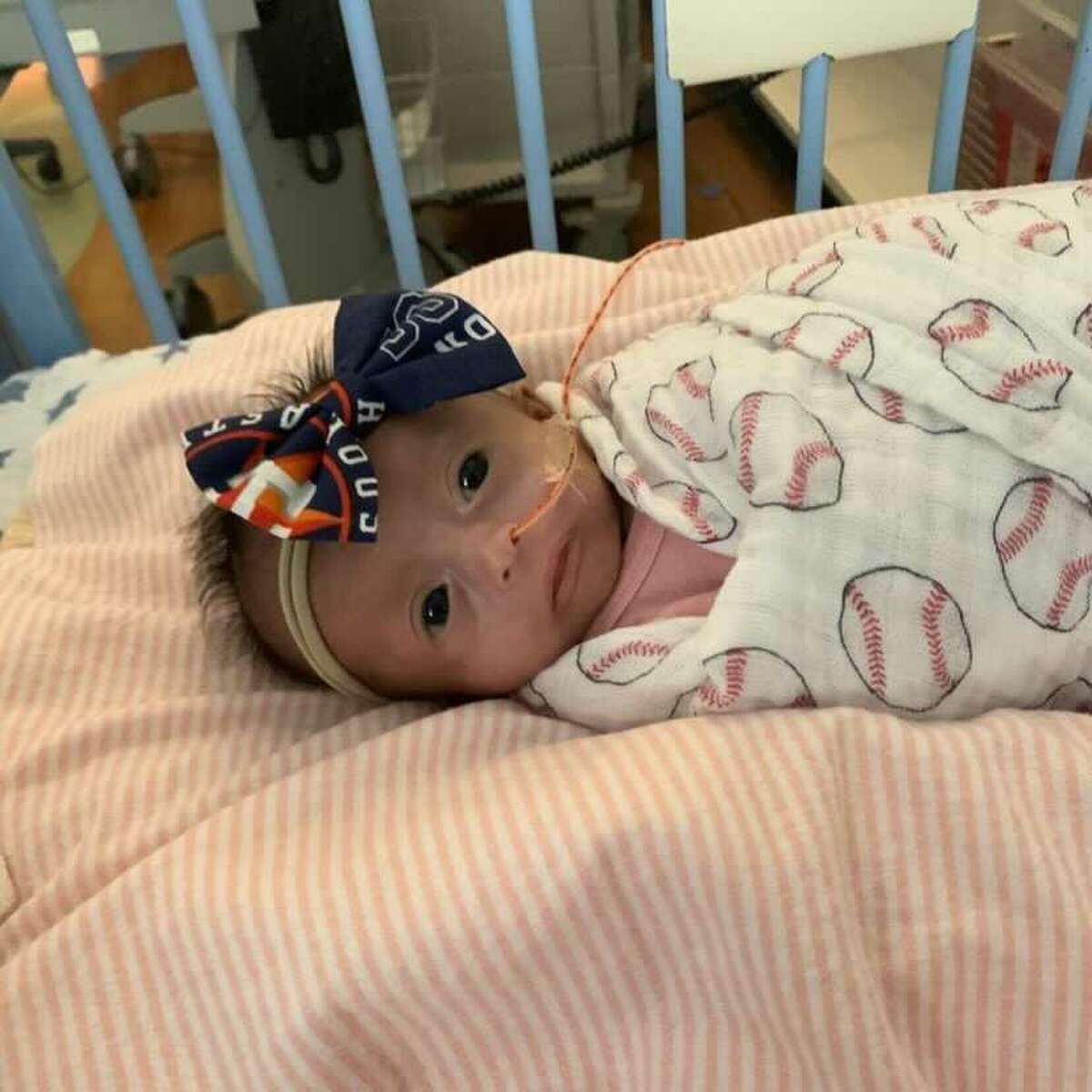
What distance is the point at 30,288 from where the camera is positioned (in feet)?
3.76

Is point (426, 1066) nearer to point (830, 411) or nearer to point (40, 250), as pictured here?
point (830, 411)

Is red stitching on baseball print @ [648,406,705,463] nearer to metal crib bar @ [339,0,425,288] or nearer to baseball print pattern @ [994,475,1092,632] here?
baseball print pattern @ [994,475,1092,632]

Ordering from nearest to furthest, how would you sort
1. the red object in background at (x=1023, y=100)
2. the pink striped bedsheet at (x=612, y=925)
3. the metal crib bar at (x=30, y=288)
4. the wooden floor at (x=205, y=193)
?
the pink striped bedsheet at (x=612, y=925), the metal crib bar at (x=30, y=288), the red object in background at (x=1023, y=100), the wooden floor at (x=205, y=193)

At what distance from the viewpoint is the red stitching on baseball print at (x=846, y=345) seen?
740 mm

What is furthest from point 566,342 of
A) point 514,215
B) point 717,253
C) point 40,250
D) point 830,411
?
point 514,215

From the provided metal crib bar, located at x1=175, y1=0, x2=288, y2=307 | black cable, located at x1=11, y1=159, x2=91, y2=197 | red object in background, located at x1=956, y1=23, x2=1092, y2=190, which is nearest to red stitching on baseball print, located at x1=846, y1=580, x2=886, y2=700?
metal crib bar, located at x1=175, y1=0, x2=288, y2=307

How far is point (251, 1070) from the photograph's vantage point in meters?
0.60

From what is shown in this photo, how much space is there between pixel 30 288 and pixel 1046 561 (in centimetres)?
96

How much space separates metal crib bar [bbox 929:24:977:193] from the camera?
40.2 inches

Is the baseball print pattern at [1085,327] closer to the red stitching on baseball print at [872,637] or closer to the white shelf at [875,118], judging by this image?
the red stitching on baseball print at [872,637]

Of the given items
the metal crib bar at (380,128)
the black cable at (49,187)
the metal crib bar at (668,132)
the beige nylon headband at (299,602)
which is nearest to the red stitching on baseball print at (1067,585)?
the beige nylon headband at (299,602)

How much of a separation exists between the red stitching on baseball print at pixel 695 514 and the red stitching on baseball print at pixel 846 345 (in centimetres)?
12

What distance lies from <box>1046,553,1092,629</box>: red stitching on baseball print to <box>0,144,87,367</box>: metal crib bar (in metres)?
0.95

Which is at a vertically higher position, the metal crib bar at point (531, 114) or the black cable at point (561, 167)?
the metal crib bar at point (531, 114)
